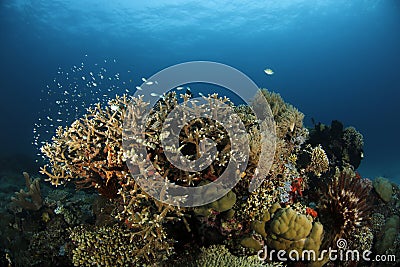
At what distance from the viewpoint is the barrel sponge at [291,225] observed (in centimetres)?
392

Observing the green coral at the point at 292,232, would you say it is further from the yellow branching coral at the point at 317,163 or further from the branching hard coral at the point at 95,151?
the yellow branching coral at the point at 317,163

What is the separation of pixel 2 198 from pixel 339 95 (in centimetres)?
12099

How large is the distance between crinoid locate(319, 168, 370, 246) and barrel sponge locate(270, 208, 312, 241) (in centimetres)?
101

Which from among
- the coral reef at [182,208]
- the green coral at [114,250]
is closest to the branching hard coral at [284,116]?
the coral reef at [182,208]

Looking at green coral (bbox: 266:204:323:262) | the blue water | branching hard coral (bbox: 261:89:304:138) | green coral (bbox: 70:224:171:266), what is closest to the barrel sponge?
green coral (bbox: 266:204:323:262)

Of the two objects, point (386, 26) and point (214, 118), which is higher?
point (386, 26)

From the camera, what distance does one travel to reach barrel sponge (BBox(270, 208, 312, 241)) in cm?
392

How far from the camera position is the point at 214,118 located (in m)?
4.89

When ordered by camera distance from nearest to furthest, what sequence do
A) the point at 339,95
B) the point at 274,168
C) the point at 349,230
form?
1. the point at 349,230
2. the point at 274,168
3. the point at 339,95

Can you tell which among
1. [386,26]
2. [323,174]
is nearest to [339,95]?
[386,26]

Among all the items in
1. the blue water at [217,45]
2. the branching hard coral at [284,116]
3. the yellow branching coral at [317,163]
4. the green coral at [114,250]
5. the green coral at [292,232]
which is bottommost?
the green coral at [114,250]

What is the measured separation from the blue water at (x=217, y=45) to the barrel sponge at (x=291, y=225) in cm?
Result: 3555

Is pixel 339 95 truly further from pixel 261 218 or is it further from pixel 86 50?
pixel 261 218

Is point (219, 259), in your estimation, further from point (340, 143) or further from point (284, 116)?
point (340, 143)
